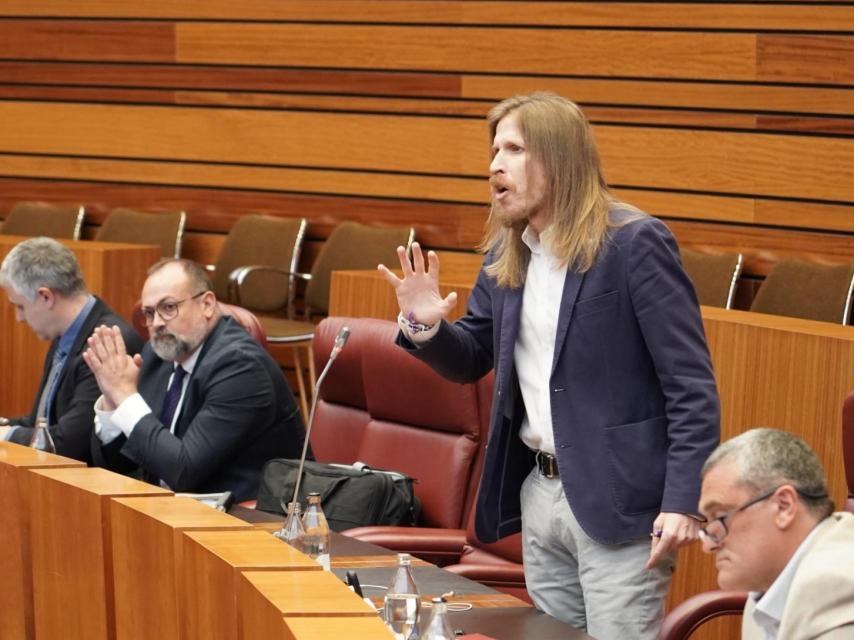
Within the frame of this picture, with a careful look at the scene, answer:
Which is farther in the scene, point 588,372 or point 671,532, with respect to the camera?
point 588,372

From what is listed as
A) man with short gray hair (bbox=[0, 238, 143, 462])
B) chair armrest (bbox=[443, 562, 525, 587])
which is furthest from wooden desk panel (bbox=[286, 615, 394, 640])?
man with short gray hair (bbox=[0, 238, 143, 462])

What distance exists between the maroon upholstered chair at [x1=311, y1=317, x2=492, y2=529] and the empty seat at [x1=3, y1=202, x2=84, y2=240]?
3576 millimetres

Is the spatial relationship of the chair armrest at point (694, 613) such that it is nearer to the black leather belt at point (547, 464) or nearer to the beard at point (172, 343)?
the black leather belt at point (547, 464)

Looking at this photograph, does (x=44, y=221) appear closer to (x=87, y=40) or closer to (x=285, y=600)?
(x=87, y=40)

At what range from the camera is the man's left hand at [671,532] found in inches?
87.6

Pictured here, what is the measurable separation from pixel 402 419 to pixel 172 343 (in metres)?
0.61

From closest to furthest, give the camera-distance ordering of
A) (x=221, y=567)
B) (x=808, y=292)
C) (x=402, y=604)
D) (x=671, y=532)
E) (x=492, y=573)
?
(x=221, y=567) → (x=402, y=604) → (x=671, y=532) → (x=492, y=573) → (x=808, y=292)

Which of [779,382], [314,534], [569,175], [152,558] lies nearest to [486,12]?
[779,382]

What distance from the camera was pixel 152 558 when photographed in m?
2.11

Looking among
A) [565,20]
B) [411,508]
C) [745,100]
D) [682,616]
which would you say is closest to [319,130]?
[565,20]

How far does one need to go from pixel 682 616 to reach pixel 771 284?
2821 millimetres

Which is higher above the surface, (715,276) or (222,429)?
(715,276)

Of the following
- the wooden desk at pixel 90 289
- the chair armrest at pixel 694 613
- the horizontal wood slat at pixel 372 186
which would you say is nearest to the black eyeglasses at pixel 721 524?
the chair armrest at pixel 694 613

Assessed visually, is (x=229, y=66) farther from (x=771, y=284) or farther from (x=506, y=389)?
(x=506, y=389)
